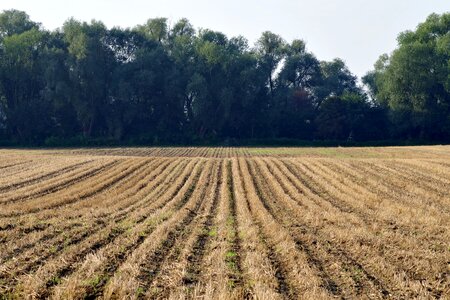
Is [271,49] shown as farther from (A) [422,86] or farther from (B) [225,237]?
(B) [225,237]

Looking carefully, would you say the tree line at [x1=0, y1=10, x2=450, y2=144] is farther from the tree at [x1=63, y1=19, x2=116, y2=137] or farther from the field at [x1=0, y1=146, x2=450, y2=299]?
the field at [x1=0, y1=146, x2=450, y2=299]

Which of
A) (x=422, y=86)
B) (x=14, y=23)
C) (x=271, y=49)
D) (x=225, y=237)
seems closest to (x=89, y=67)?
(x=14, y=23)

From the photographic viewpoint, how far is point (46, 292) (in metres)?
7.70

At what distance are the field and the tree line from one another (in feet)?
155

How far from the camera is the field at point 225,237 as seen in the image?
8289 mm

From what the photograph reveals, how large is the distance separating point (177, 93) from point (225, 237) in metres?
64.3

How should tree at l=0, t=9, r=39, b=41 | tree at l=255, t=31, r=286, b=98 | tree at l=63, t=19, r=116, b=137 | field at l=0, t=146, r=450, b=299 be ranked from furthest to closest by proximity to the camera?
tree at l=255, t=31, r=286, b=98 → tree at l=0, t=9, r=39, b=41 → tree at l=63, t=19, r=116, b=137 → field at l=0, t=146, r=450, b=299

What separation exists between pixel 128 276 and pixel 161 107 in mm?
70326

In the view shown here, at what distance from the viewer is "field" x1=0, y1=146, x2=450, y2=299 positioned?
8.29m

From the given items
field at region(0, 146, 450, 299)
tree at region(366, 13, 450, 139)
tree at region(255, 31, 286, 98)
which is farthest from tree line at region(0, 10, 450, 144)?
field at region(0, 146, 450, 299)

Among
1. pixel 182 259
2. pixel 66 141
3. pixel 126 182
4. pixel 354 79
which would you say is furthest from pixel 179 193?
pixel 354 79

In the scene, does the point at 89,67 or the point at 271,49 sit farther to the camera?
the point at 271,49

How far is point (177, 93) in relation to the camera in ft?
246

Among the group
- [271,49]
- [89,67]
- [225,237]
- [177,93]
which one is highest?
[271,49]
